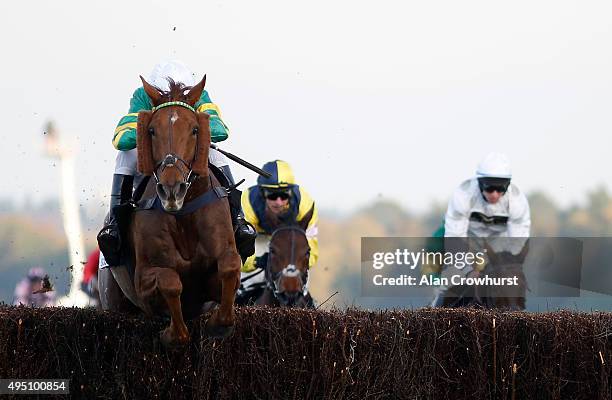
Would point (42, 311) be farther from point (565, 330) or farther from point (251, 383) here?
point (565, 330)

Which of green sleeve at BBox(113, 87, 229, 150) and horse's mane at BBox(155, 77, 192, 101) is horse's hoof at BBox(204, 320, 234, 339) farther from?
horse's mane at BBox(155, 77, 192, 101)

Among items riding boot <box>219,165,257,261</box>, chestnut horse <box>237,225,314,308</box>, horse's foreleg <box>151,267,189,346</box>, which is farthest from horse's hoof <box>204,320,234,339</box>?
chestnut horse <box>237,225,314,308</box>

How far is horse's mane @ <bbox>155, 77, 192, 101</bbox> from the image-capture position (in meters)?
6.29

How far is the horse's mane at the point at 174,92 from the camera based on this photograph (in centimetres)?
629

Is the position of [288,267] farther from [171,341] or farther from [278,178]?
[171,341]

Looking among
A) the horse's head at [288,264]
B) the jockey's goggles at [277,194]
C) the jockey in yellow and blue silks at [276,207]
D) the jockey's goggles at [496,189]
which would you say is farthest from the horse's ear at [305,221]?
the jockey's goggles at [496,189]

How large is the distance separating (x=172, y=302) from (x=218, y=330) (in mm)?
326

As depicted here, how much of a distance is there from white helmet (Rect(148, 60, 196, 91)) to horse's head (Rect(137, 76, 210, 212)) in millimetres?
325

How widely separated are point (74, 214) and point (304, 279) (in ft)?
15.0

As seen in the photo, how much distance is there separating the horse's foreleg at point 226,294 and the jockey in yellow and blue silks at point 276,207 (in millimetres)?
3498

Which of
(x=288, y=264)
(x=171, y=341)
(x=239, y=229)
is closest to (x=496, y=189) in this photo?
(x=288, y=264)

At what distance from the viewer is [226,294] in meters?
6.26

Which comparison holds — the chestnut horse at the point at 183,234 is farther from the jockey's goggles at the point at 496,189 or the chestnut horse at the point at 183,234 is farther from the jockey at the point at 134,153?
the jockey's goggles at the point at 496,189

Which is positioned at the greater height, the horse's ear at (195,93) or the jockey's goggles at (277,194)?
the horse's ear at (195,93)
